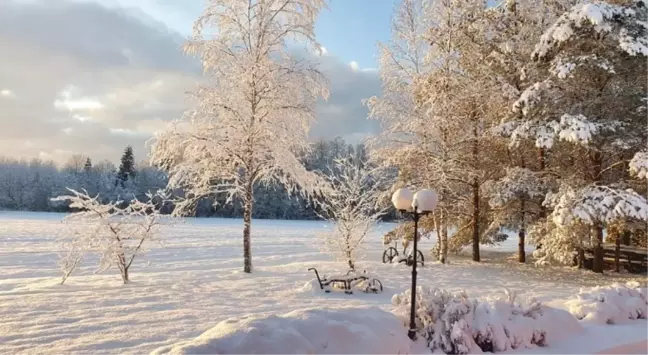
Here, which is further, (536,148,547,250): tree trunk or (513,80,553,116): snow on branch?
(536,148,547,250): tree trunk

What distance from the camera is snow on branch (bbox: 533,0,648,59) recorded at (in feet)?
28.1

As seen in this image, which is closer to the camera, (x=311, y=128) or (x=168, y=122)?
(x=168, y=122)

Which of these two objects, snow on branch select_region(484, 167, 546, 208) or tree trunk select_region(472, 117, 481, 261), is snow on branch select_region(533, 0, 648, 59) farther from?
tree trunk select_region(472, 117, 481, 261)

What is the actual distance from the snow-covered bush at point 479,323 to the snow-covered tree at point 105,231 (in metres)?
5.74

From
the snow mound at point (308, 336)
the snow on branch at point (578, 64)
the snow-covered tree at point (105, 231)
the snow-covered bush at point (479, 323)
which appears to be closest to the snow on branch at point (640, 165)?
the snow on branch at point (578, 64)

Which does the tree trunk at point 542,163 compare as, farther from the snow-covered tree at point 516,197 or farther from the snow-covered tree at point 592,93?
the snow-covered tree at point 592,93

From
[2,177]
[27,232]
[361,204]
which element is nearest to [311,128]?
[361,204]

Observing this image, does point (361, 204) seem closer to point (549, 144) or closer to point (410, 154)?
point (410, 154)

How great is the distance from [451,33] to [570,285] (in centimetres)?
730

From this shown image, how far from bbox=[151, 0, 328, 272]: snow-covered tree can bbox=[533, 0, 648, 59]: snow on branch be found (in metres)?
5.25

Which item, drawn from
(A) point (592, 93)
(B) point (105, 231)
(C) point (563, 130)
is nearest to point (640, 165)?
(C) point (563, 130)

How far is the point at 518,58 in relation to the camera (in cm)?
1172

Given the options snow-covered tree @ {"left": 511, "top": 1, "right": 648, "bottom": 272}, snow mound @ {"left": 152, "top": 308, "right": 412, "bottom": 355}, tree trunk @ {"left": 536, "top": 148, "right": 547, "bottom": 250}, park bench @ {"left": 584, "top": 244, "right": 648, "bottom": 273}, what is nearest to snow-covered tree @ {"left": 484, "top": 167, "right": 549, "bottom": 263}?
tree trunk @ {"left": 536, "top": 148, "right": 547, "bottom": 250}

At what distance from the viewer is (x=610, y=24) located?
8.92 metres
